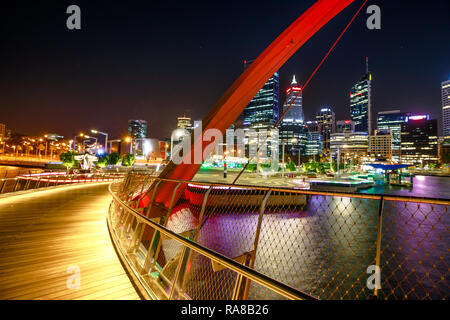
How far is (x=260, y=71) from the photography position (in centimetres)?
668

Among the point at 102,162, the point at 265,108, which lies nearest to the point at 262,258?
the point at 102,162

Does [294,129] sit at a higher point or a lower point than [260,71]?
higher

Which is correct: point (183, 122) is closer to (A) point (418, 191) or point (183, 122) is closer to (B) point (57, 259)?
(A) point (418, 191)

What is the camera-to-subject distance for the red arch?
5676 mm

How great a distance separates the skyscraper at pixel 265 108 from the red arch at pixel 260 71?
150m

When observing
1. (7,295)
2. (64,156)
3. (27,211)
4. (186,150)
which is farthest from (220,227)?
(64,156)

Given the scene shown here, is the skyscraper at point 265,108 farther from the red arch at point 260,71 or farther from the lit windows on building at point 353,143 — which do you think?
the red arch at point 260,71

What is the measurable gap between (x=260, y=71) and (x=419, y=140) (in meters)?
192

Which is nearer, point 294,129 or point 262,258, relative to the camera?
point 262,258

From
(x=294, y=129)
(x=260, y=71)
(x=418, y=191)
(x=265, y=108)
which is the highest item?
(x=265, y=108)

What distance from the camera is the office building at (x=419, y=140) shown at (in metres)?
143

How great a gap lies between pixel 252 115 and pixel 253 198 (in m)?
153

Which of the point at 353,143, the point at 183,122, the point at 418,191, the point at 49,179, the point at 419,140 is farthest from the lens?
the point at 183,122

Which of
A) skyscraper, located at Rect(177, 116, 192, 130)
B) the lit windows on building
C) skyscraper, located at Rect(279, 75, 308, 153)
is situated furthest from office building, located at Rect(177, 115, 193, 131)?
the lit windows on building
